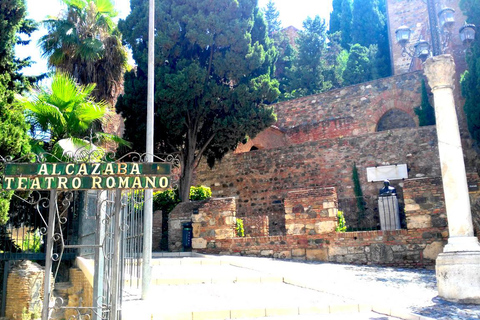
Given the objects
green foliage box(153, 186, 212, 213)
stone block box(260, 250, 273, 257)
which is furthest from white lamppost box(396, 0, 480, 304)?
green foliage box(153, 186, 212, 213)

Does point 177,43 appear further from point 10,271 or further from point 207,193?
point 10,271

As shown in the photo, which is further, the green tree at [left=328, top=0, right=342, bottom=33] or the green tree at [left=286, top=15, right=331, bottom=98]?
the green tree at [left=328, top=0, right=342, bottom=33]

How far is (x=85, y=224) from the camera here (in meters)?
10.0

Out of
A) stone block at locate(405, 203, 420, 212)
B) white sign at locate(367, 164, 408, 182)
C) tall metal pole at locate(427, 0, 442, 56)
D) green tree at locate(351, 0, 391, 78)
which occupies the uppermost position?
green tree at locate(351, 0, 391, 78)

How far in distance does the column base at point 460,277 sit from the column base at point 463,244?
0.25 feet

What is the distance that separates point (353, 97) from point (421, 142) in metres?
5.90

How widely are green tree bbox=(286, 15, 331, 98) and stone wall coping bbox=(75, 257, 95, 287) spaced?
21180 millimetres

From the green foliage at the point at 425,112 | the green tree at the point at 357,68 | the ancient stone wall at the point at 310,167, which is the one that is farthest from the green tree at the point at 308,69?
the ancient stone wall at the point at 310,167

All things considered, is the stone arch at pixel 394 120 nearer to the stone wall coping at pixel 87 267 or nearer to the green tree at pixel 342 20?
the green tree at pixel 342 20

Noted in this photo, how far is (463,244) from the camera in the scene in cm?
727

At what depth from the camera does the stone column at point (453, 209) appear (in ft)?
23.0

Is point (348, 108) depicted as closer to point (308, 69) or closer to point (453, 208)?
point (308, 69)

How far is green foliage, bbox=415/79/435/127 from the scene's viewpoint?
1934 cm

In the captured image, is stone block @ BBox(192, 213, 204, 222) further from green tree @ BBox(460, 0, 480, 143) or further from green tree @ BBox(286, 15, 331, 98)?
green tree @ BBox(286, 15, 331, 98)
